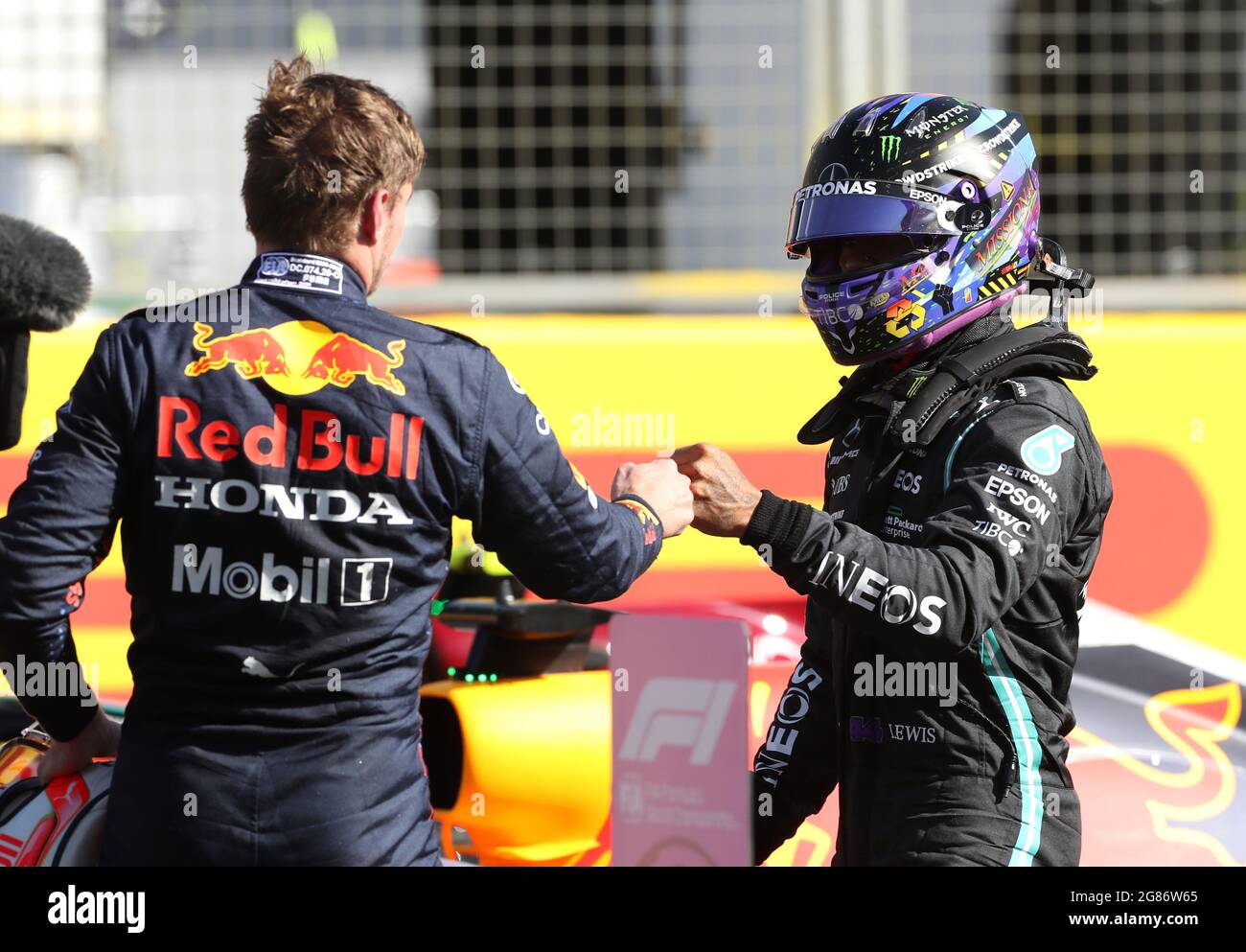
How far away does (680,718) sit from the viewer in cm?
229

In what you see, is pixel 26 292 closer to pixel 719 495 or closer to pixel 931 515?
pixel 719 495

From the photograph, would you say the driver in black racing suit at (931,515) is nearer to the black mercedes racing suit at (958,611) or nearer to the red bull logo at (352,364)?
the black mercedes racing suit at (958,611)

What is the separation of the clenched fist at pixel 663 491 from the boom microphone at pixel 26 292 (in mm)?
1193

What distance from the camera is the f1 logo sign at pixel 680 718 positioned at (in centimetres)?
227

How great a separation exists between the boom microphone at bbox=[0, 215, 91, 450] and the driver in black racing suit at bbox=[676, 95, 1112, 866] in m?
1.30

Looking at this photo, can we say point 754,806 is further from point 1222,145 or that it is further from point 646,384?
point 1222,145

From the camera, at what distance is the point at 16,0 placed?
5.22m

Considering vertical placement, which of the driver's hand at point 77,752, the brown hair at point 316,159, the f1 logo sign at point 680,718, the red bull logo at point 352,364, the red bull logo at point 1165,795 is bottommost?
the red bull logo at point 1165,795

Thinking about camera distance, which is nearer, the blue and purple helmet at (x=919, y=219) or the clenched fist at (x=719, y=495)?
the clenched fist at (x=719, y=495)

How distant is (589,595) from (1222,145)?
4.02 metres

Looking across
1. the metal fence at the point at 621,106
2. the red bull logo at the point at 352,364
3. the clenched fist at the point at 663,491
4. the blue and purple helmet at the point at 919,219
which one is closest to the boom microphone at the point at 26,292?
the red bull logo at the point at 352,364

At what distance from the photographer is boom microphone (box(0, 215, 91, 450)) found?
290 cm

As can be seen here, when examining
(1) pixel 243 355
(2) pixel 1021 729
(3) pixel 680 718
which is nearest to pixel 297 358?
(1) pixel 243 355

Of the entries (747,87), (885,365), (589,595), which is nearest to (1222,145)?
(747,87)
